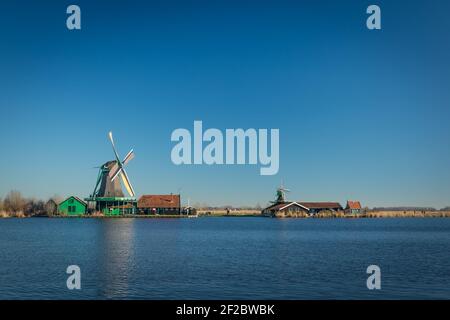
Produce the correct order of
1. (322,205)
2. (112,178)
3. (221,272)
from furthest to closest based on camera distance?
(322,205)
(112,178)
(221,272)

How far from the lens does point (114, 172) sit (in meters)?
103

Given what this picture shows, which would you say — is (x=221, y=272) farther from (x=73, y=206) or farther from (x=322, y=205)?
(x=322, y=205)

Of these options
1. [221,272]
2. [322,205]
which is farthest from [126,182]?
[221,272]

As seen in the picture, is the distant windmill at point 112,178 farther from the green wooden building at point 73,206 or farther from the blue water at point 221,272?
the blue water at point 221,272

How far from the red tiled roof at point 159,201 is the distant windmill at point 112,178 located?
5809mm

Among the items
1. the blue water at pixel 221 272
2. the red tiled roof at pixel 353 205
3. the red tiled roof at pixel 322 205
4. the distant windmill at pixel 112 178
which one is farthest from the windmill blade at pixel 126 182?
the blue water at pixel 221 272

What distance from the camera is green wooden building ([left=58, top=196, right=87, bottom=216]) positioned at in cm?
10719

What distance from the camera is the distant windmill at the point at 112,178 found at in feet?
335

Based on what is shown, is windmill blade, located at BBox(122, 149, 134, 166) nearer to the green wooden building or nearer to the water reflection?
the green wooden building

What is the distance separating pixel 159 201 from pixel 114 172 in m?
12.9

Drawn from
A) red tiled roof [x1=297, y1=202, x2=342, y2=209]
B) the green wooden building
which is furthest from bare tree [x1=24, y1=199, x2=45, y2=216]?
red tiled roof [x1=297, y1=202, x2=342, y2=209]

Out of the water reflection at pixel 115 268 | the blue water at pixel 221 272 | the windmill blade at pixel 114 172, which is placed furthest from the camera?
the windmill blade at pixel 114 172

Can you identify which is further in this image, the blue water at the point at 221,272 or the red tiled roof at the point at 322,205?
the red tiled roof at the point at 322,205
